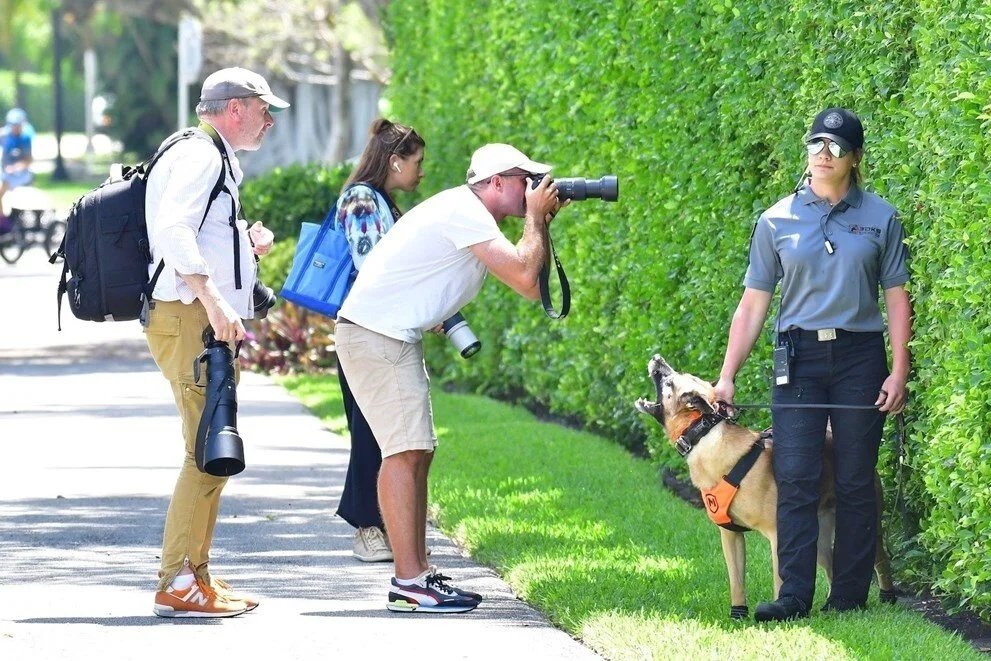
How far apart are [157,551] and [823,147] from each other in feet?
12.2

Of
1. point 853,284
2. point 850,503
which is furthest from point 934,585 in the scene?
point 853,284

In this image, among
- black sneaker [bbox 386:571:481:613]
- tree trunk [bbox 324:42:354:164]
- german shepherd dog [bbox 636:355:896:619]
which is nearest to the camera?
german shepherd dog [bbox 636:355:896:619]

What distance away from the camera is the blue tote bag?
26.9ft

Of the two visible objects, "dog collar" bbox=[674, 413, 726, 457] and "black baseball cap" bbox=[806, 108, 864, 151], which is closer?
"black baseball cap" bbox=[806, 108, 864, 151]

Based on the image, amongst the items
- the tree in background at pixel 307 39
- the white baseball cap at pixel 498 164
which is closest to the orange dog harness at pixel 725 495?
the white baseball cap at pixel 498 164

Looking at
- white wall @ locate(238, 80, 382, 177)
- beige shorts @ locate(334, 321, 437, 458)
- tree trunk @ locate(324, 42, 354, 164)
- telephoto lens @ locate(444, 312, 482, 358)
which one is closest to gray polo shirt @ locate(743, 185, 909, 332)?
telephoto lens @ locate(444, 312, 482, 358)

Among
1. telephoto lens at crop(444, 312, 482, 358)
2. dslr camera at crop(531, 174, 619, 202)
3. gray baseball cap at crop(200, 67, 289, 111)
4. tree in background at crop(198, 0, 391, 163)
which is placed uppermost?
tree in background at crop(198, 0, 391, 163)

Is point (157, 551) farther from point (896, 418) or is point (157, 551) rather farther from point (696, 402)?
point (896, 418)

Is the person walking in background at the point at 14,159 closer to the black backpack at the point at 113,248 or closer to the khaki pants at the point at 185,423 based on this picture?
the black backpack at the point at 113,248

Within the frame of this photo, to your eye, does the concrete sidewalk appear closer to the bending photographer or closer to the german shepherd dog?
the bending photographer

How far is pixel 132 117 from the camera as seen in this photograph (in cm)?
5369

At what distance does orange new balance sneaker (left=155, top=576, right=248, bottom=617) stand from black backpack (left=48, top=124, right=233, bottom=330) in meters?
1.09

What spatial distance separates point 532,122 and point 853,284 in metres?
6.18

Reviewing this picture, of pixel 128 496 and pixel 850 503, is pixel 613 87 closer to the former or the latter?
pixel 128 496
